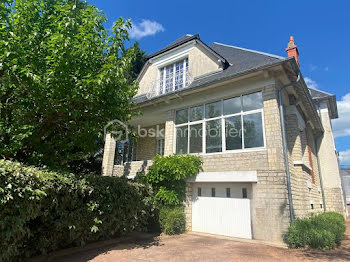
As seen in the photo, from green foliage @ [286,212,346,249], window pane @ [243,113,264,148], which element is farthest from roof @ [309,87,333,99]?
green foliage @ [286,212,346,249]

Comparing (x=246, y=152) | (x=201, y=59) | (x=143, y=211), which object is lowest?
(x=143, y=211)

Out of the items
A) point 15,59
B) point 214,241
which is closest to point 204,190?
point 214,241

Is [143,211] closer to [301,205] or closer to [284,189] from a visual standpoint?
[284,189]

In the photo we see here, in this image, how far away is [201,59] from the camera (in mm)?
10648

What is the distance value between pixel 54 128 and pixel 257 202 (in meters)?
6.50

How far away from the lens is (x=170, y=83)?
11609 millimetres

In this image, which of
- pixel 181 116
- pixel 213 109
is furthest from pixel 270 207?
pixel 181 116

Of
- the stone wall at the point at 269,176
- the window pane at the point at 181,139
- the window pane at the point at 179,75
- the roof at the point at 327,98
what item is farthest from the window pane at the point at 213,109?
the roof at the point at 327,98

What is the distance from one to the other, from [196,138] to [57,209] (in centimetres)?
569

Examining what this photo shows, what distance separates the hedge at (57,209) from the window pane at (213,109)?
13.2 ft

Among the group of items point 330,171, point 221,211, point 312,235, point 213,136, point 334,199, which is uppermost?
point 213,136

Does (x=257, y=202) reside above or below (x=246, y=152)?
below

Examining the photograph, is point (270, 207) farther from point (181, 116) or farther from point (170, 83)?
point (170, 83)

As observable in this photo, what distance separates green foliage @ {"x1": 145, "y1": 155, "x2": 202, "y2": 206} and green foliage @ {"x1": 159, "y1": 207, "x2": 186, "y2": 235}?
25 centimetres
